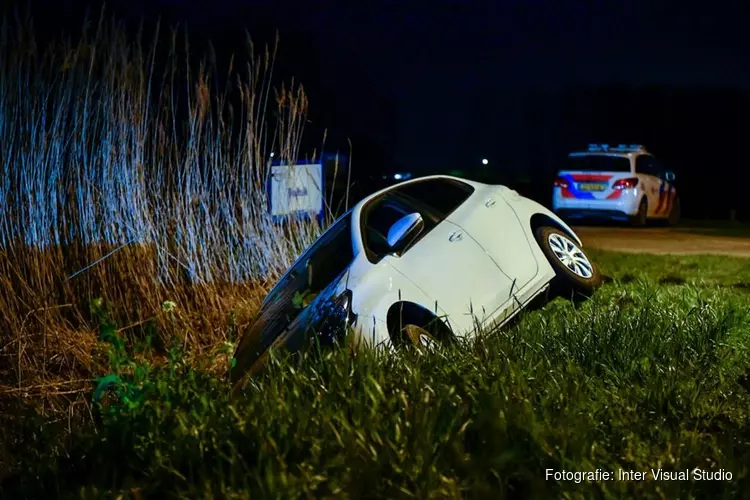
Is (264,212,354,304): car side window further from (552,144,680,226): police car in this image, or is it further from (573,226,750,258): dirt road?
(552,144,680,226): police car

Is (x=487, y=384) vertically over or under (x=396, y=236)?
under

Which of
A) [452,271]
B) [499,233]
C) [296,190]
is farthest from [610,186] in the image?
[452,271]

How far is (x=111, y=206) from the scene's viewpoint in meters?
8.30

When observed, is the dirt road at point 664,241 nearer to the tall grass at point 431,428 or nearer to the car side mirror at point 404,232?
the car side mirror at point 404,232

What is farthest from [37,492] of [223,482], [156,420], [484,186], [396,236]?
[484,186]

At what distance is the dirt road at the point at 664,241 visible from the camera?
13.7 m

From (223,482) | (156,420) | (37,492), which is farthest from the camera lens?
(156,420)

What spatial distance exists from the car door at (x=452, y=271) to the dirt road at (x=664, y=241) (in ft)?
22.0

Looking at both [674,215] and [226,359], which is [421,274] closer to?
[226,359]

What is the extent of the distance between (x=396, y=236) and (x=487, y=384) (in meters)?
1.93

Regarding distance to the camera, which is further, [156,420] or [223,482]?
[156,420]

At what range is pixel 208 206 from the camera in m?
8.88

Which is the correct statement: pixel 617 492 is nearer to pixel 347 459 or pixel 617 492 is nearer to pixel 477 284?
pixel 347 459

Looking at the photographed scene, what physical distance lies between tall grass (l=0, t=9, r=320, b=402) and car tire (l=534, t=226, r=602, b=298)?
2.38 metres
